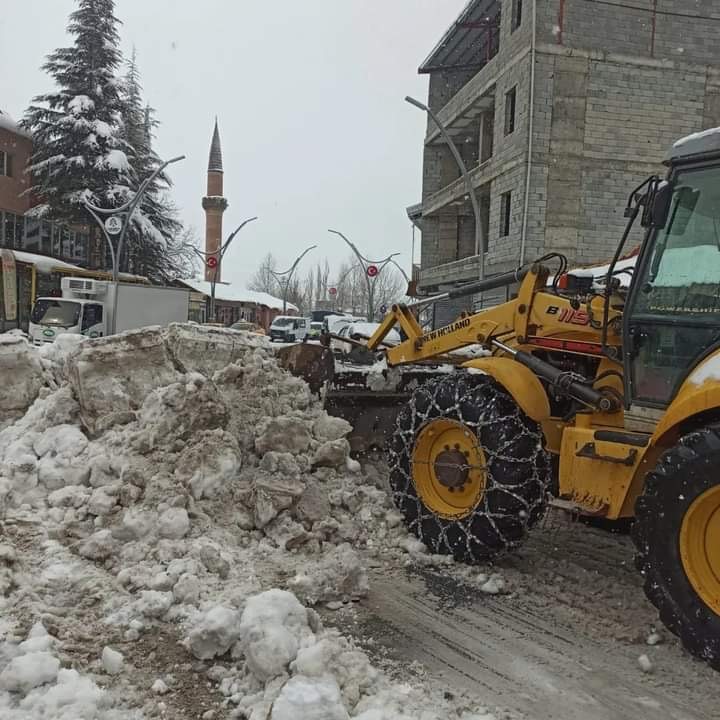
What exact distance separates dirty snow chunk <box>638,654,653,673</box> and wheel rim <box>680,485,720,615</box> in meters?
0.43

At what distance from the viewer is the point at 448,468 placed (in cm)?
479

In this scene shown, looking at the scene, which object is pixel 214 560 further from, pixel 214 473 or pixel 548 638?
pixel 548 638

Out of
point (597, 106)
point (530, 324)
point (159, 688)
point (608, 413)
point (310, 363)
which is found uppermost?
point (597, 106)

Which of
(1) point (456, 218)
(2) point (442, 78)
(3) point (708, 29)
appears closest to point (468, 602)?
(3) point (708, 29)

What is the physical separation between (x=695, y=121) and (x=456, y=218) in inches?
397

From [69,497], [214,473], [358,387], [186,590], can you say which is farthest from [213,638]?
[358,387]

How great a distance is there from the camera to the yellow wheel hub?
4.63 m

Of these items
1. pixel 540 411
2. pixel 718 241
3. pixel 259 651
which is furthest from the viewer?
pixel 540 411

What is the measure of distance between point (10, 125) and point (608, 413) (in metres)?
35.7

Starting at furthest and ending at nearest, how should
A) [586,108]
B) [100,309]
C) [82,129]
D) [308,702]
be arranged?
[82,129]
[586,108]
[100,309]
[308,702]

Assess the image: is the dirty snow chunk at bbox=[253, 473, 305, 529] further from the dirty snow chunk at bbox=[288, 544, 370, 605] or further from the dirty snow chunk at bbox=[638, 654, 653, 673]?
the dirty snow chunk at bbox=[638, 654, 653, 673]

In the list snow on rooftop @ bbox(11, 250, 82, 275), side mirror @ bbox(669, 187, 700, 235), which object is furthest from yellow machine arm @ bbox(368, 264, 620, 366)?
snow on rooftop @ bbox(11, 250, 82, 275)

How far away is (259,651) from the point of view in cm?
309

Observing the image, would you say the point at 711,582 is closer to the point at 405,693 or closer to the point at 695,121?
the point at 405,693
